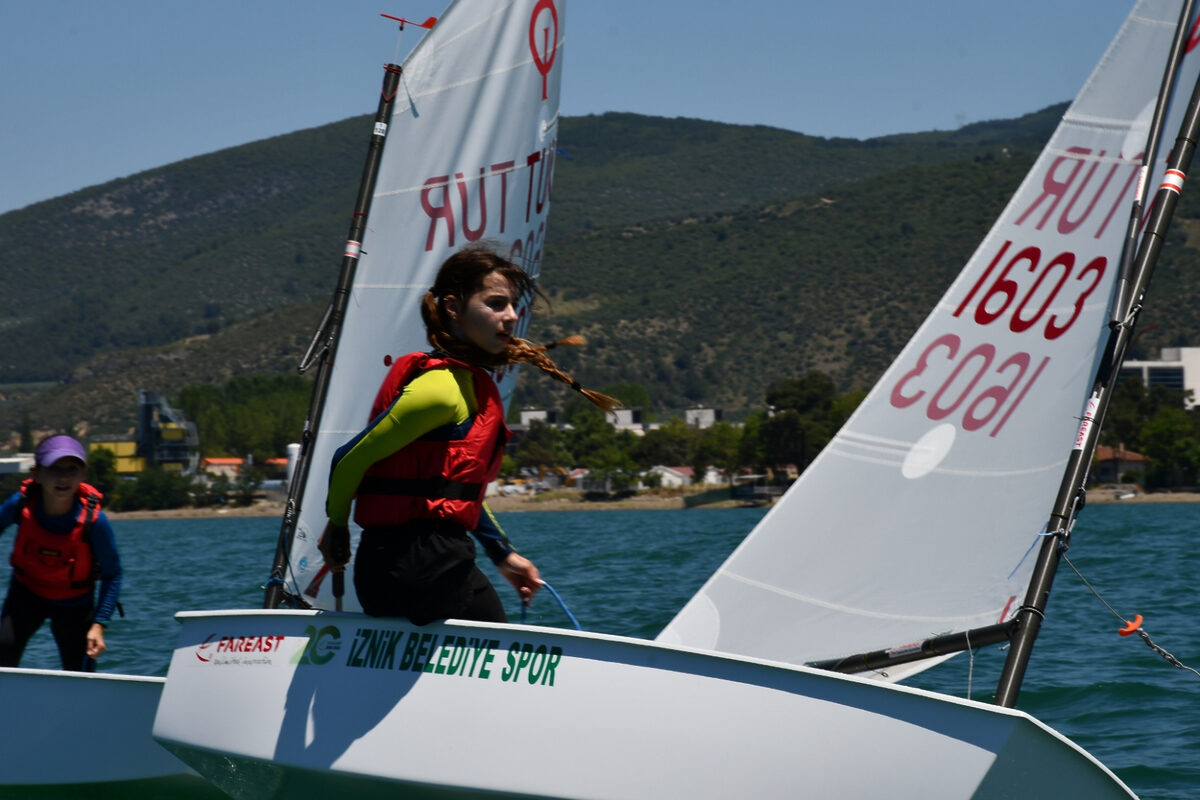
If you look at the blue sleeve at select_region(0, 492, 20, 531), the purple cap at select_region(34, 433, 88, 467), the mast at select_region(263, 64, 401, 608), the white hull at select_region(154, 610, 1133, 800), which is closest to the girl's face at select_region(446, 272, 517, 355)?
the white hull at select_region(154, 610, 1133, 800)

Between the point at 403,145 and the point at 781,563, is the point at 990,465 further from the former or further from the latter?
the point at 403,145

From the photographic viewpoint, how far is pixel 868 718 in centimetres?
314

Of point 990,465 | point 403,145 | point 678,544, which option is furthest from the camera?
Answer: point 678,544

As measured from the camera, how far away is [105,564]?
4.88 metres

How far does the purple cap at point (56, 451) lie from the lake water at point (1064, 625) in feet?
10.3

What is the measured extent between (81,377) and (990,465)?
14436 cm

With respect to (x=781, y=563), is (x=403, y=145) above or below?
above

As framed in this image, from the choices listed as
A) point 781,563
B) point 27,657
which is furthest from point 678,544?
point 781,563

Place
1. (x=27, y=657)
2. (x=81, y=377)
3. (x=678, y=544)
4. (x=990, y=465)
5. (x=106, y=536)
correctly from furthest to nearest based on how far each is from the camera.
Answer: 1. (x=81, y=377)
2. (x=678, y=544)
3. (x=27, y=657)
4. (x=106, y=536)
5. (x=990, y=465)

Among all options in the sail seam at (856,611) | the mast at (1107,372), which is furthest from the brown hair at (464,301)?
the sail seam at (856,611)

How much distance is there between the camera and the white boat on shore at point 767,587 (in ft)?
10.4

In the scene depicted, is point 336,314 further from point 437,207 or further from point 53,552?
point 53,552

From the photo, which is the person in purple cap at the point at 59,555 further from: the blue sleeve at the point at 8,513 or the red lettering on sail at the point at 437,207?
the red lettering on sail at the point at 437,207

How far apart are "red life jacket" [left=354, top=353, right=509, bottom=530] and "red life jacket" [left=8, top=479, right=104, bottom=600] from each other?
6.49ft
